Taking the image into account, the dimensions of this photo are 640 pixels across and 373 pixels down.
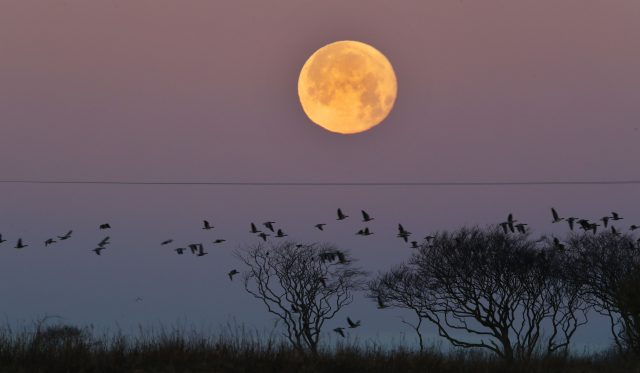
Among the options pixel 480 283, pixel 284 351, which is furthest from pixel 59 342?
pixel 480 283

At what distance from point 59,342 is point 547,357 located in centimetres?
1450

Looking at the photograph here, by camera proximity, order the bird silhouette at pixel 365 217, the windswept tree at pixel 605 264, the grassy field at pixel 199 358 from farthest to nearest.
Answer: the windswept tree at pixel 605 264 < the bird silhouette at pixel 365 217 < the grassy field at pixel 199 358

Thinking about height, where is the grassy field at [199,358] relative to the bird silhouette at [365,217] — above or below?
below

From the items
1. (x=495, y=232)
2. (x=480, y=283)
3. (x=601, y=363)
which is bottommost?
(x=601, y=363)

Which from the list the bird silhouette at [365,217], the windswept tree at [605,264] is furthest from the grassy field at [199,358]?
the windswept tree at [605,264]

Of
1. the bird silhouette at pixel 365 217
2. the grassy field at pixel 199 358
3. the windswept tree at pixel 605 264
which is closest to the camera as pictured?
the grassy field at pixel 199 358

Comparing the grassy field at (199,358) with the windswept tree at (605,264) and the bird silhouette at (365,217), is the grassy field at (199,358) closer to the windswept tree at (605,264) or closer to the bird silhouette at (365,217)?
the bird silhouette at (365,217)

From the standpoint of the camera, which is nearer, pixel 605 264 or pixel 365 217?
pixel 365 217

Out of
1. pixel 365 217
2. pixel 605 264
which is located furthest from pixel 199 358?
pixel 605 264

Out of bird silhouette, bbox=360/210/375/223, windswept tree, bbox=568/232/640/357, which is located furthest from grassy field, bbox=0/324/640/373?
windswept tree, bbox=568/232/640/357

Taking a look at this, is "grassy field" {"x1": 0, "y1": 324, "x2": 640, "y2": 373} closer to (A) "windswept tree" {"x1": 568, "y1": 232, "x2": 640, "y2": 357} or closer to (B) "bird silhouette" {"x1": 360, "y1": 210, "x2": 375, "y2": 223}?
(B) "bird silhouette" {"x1": 360, "y1": 210, "x2": 375, "y2": 223}

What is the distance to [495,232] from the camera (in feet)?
202

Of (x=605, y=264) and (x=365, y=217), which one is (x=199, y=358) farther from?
(x=605, y=264)

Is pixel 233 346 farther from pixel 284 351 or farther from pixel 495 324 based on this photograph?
pixel 495 324
